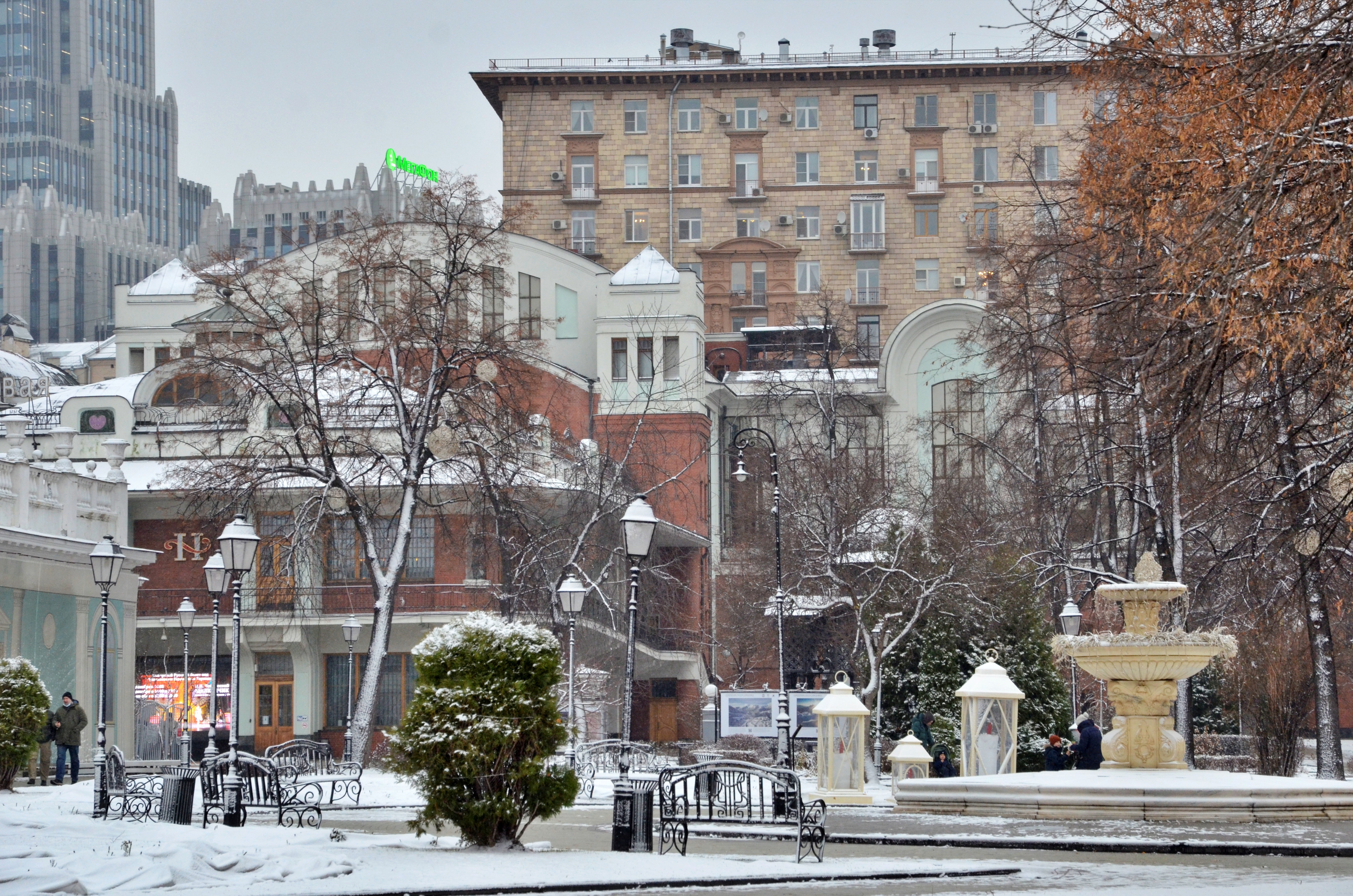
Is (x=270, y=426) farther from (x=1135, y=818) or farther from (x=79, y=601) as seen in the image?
(x=1135, y=818)

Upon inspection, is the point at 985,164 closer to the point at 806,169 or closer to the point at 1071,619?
the point at 806,169

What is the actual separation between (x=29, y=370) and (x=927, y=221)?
40840mm

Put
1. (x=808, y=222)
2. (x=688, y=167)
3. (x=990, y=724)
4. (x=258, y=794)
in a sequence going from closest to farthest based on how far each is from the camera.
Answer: (x=258, y=794), (x=990, y=724), (x=808, y=222), (x=688, y=167)

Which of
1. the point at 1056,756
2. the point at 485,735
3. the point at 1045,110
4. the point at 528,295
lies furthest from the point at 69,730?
the point at 1045,110

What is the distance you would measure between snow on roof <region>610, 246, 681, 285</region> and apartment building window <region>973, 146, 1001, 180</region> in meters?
24.6

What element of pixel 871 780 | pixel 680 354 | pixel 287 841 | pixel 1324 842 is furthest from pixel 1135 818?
pixel 680 354

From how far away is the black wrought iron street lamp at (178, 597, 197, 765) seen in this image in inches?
1742

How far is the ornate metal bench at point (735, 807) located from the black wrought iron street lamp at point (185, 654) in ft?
68.2

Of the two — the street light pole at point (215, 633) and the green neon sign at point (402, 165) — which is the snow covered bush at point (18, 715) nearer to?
the street light pole at point (215, 633)

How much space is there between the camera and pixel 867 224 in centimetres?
8381

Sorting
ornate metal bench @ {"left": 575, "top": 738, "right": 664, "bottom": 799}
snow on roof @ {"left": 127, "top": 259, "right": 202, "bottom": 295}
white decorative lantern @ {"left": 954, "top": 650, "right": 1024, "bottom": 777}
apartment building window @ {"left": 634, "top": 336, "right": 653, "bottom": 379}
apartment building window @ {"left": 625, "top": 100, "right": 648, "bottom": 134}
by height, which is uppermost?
apartment building window @ {"left": 625, "top": 100, "right": 648, "bottom": 134}

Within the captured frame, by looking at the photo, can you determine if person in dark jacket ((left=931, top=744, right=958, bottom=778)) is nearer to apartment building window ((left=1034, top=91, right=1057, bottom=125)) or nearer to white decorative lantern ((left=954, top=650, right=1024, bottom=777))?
white decorative lantern ((left=954, top=650, right=1024, bottom=777))

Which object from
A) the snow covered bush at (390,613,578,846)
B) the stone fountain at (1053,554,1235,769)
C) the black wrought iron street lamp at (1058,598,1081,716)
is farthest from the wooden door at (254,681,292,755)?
the snow covered bush at (390,613,578,846)

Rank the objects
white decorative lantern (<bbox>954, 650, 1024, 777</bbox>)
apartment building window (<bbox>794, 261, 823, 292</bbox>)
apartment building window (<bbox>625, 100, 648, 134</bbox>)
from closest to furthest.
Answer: white decorative lantern (<bbox>954, 650, 1024, 777</bbox>) → apartment building window (<bbox>794, 261, 823, 292</bbox>) → apartment building window (<bbox>625, 100, 648, 134</bbox>)
